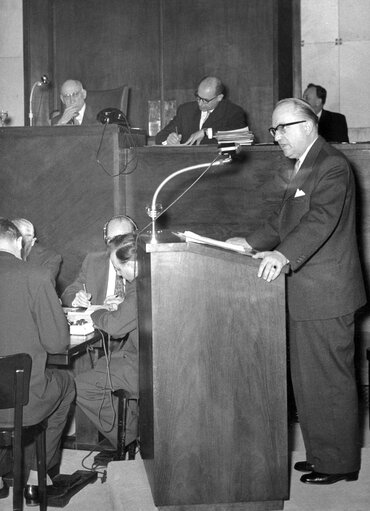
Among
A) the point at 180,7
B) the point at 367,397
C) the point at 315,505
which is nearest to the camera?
the point at 315,505

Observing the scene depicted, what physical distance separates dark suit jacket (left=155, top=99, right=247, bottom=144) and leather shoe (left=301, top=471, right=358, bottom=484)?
12.5 ft

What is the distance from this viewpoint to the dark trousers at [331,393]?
3516 millimetres

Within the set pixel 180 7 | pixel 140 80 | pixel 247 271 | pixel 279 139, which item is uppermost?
pixel 180 7

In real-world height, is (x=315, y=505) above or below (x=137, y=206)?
below

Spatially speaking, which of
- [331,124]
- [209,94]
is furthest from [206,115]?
[331,124]

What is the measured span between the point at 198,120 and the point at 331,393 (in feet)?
13.0

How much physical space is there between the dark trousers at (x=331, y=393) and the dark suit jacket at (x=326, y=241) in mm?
81

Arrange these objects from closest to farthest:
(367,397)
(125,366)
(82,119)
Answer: (125,366) < (367,397) < (82,119)

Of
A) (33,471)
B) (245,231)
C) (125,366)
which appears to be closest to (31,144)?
(245,231)

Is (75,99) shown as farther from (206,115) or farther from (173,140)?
(173,140)

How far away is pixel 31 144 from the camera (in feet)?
19.5

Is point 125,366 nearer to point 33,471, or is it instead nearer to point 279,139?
point 33,471

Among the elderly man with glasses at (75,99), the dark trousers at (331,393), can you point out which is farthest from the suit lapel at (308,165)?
the elderly man with glasses at (75,99)

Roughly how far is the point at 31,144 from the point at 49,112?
9.28 feet
